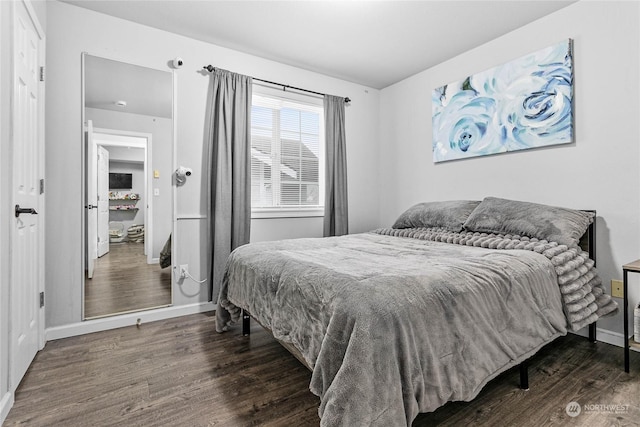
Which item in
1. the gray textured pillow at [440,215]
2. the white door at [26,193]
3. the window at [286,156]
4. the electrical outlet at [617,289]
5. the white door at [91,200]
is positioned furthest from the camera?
the window at [286,156]

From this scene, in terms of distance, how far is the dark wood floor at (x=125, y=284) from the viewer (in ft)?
8.30

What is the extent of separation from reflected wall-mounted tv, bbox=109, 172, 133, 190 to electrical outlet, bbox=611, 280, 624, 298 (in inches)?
145

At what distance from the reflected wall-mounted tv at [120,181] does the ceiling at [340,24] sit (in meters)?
1.28

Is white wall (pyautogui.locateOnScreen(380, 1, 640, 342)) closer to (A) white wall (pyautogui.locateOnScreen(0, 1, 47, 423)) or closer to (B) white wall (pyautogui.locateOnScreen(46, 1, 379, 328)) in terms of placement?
(B) white wall (pyautogui.locateOnScreen(46, 1, 379, 328))

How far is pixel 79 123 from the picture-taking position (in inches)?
96.3

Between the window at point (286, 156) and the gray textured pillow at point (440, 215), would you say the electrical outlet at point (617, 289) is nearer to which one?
the gray textured pillow at point (440, 215)

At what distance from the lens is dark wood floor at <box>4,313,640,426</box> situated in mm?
1431

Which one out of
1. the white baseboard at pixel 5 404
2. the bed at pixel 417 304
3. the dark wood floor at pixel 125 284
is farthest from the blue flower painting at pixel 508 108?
the white baseboard at pixel 5 404

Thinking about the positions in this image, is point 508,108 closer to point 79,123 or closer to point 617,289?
point 617,289

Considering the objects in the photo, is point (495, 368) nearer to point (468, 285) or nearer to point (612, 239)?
point (468, 285)

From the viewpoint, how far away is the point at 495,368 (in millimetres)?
1369

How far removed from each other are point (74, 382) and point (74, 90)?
6.72ft

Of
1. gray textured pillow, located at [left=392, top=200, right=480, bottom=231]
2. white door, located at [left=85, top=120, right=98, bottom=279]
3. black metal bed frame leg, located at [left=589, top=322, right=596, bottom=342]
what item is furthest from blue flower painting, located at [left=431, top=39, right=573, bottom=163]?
white door, located at [left=85, top=120, right=98, bottom=279]

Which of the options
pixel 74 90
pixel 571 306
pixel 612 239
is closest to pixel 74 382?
pixel 74 90
